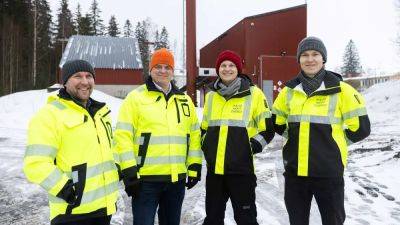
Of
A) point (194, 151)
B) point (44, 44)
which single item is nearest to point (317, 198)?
point (194, 151)

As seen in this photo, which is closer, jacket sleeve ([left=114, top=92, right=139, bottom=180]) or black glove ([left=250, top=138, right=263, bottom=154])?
jacket sleeve ([left=114, top=92, right=139, bottom=180])

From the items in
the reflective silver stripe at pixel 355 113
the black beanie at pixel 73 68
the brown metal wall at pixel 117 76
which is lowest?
the reflective silver stripe at pixel 355 113

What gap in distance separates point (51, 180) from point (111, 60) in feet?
89.2

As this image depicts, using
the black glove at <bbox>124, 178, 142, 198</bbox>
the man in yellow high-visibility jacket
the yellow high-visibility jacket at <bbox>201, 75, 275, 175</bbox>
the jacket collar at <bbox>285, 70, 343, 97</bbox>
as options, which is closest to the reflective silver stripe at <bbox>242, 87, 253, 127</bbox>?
the yellow high-visibility jacket at <bbox>201, 75, 275, 175</bbox>

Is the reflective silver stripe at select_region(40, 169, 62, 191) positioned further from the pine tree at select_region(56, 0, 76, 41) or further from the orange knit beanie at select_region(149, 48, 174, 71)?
the pine tree at select_region(56, 0, 76, 41)

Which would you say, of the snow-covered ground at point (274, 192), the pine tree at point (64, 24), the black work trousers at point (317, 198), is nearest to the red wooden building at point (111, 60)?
the snow-covered ground at point (274, 192)

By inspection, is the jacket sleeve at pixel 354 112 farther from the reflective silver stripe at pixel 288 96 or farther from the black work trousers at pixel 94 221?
the black work trousers at pixel 94 221

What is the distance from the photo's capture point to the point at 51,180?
2463mm

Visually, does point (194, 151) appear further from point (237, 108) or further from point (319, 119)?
point (319, 119)

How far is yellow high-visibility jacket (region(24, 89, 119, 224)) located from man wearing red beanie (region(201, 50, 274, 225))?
1.06 metres

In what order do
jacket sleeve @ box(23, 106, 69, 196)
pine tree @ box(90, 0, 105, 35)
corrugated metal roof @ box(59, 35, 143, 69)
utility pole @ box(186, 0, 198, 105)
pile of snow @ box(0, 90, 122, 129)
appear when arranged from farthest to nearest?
1. pine tree @ box(90, 0, 105, 35)
2. corrugated metal roof @ box(59, 35, 143, 69)
3. utility pole @ box(186, 0, 198, 105)
4. pile of snow @ box(0, 90, 122, 129)
5. jacket sleeve @ box(23, 106, 69, 196)

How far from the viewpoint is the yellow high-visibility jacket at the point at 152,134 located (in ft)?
10.6

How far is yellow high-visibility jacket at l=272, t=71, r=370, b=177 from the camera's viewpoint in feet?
10.2

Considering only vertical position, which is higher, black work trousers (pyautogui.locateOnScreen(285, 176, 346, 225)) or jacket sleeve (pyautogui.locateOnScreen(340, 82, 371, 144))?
jacket sleeve (pyautogui.locateOnScreen(340, 82, 371, 144))
